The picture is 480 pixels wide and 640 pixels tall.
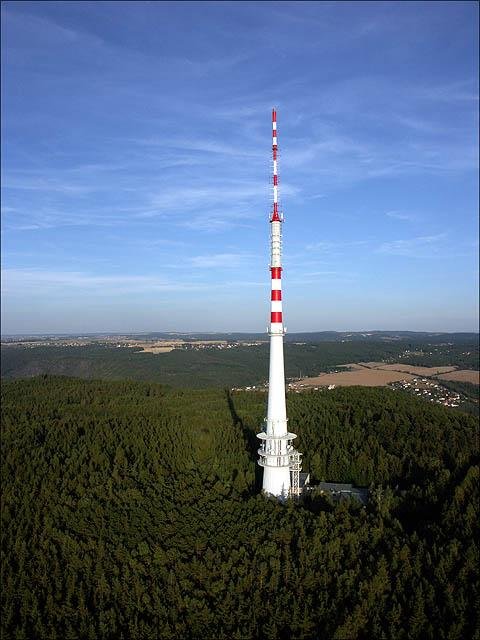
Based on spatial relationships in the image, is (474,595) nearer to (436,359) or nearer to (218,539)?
(218,539)

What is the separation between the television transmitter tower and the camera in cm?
4019

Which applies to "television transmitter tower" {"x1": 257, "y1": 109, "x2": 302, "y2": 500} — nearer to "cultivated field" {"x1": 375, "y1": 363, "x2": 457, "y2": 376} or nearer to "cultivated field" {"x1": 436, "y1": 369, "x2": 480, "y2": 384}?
"cultivated field" {"x1": 436, "y1": 369, "x2": 480, "y2": 384}

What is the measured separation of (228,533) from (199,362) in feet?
397

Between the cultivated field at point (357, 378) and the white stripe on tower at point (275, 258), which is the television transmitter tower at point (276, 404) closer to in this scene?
the white stripe on tower at point (275, 258)

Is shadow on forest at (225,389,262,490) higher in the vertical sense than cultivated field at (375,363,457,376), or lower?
lower

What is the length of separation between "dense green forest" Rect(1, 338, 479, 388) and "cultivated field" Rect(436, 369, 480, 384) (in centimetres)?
1313

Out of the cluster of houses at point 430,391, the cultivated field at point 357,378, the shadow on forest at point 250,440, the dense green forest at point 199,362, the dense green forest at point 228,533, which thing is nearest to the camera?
the dense green forest at point 228,533

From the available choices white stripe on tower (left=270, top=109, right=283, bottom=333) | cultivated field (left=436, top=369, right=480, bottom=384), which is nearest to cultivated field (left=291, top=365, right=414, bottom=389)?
cultivated field (left=436, top=369, right=480, bottom=384)

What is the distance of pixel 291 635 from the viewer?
1026 inches

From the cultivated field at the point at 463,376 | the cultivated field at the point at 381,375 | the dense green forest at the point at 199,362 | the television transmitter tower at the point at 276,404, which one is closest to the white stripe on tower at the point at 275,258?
the television transmitter tower at the point at 276,404

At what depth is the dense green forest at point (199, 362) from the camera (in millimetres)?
139625

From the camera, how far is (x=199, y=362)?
515 ft

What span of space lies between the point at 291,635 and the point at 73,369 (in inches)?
5528

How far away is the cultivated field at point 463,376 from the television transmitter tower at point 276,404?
3846 inches
